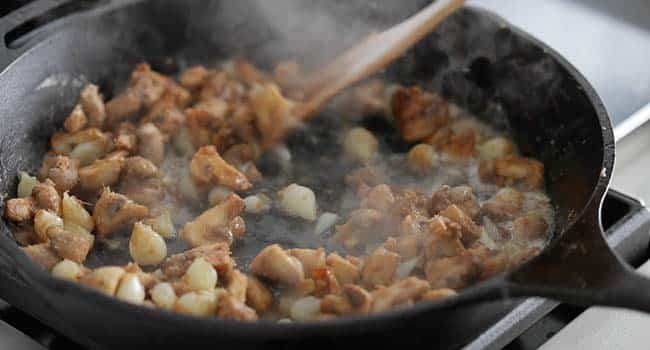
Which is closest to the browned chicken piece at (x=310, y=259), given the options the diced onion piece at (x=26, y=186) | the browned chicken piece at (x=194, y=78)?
the diced onion piece at (x=26, y=186)

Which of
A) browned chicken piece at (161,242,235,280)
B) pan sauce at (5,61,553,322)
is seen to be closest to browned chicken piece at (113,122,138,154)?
pan sauce at (5,61,553,322)

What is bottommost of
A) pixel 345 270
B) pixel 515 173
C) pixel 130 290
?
pixel 515 173

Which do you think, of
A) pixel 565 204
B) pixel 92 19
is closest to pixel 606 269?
pixel 565 204

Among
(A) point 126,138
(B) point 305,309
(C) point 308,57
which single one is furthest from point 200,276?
(C) point 308,57

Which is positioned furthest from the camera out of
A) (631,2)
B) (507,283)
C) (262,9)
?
(631,2)

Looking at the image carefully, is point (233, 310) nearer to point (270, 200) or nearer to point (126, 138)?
point (270, 200)

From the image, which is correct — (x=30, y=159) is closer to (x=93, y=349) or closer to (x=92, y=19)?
(x=92, y=19)
